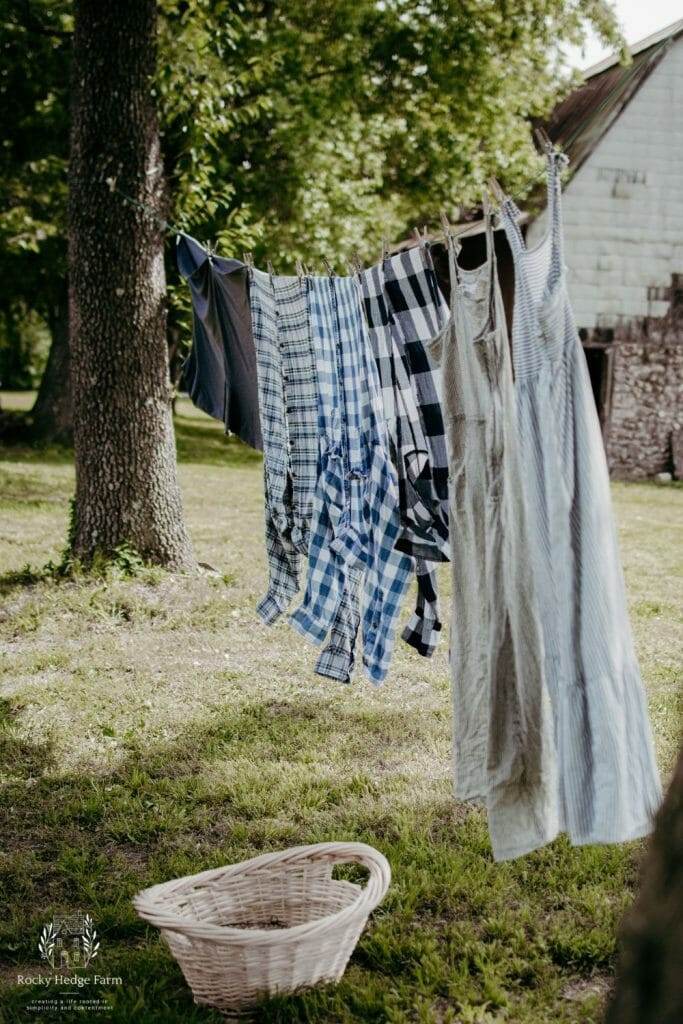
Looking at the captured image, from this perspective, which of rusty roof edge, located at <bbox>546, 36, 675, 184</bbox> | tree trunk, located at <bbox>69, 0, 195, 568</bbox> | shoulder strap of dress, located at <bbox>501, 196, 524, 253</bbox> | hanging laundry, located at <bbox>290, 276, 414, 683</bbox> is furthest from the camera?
rusty roof edge, located at <bbox>546, 36, 675, 184</bbox>

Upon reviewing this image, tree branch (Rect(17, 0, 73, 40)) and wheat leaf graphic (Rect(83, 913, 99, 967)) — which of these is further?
tree branch (Rect(17, 0, 73, 40))

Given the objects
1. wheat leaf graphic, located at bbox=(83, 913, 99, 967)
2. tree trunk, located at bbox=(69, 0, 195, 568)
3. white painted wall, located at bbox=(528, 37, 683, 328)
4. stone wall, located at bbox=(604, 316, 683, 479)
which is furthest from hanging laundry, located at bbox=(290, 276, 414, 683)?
stone wall, located at bbox=(604, 316, 683, 479)

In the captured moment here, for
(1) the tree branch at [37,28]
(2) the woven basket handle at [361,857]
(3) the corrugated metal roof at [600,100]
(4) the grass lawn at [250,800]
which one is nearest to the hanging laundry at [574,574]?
(2) the woven basket handle at [361,857]

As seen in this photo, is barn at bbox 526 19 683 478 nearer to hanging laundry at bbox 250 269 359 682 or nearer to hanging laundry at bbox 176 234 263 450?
hanging laundry at bbox 176 234 263 450

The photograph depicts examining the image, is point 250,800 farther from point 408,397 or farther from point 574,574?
point 574,574

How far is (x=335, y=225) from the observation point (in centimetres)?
1420

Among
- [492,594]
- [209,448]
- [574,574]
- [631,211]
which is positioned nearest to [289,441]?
[492,594]

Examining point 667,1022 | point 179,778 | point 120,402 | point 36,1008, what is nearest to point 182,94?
point 120,402

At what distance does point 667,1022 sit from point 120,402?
233 inches

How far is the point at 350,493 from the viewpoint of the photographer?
3.61 metres

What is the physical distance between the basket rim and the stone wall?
533 inches

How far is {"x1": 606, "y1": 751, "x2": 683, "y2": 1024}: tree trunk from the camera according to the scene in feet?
3.86

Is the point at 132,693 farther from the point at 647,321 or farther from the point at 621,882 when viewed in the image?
the point at 647,321

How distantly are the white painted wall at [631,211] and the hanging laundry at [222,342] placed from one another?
38.5ft
